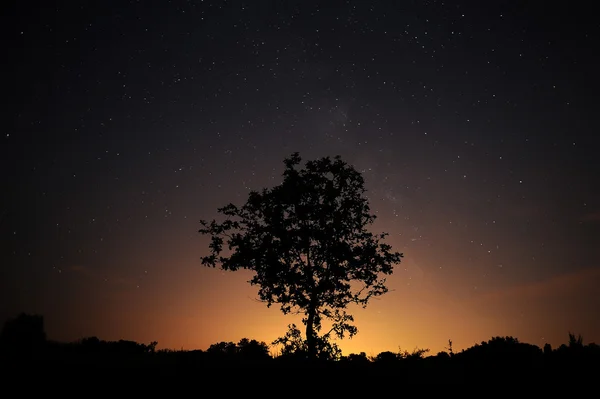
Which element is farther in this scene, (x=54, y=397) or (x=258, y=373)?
(x=258, y=373)

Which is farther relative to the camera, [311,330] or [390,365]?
[311,330]

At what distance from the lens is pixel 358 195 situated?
24156 millimetres

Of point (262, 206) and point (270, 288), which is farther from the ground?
point (262, 206)

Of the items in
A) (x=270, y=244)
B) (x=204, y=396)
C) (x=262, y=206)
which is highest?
(x=262, y=206)

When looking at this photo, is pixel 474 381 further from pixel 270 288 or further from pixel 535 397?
pixel 270 288

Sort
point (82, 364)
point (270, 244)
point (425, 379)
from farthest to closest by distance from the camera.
Result: 1. point (270, 244)
2. point (425, 379)
3. point (82, 364)

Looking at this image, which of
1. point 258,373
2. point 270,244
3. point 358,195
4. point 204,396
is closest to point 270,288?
point 270,244

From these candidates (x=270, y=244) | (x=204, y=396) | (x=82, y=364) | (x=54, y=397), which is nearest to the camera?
(x=54, y=397)

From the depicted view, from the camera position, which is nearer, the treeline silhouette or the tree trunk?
the treeline silhouette

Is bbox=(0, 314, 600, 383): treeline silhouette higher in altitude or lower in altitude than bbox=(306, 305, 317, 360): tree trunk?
lower

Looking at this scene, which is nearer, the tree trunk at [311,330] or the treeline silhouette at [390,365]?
the treeline silhouette at [390,365]

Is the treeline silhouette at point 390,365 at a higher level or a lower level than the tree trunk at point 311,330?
lower

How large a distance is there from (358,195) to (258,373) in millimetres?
16275

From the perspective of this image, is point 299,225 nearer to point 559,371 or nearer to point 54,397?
point 559,371
